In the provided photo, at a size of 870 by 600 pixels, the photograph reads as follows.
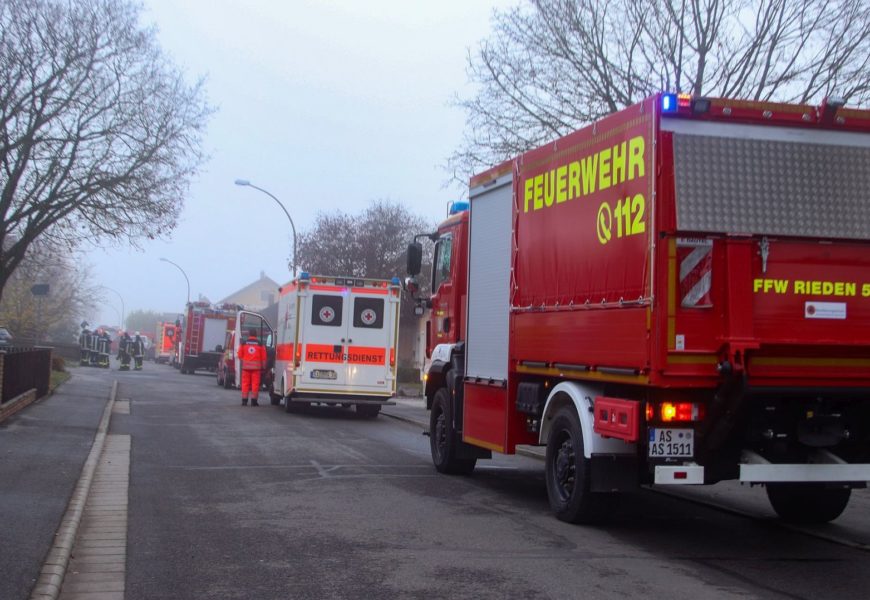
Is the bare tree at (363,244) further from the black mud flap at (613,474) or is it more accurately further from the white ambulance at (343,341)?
the black mud flap at (613,474)

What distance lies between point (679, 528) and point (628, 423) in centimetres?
192

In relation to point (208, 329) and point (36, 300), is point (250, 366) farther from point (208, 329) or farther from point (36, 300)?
point (36, 300)

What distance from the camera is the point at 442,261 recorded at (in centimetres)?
1292

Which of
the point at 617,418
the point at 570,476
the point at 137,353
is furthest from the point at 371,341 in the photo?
the point at 137,353

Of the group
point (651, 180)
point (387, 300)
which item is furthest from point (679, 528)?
point (387, 300)

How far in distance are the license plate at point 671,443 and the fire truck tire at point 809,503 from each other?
1871 millimetres

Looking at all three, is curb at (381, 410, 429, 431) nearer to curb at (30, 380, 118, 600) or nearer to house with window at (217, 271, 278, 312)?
curb at (30, 380, 118, 600)

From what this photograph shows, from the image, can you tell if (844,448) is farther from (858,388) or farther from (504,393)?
(504,393)

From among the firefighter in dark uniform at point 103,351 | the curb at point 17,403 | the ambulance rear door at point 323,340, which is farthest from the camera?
the firefighter in dark uniform at point 103,351

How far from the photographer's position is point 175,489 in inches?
416

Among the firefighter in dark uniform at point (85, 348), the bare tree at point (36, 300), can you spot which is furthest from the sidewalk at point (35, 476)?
the firefighter in dark uniform at point (85, 348)

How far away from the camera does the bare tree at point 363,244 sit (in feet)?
157

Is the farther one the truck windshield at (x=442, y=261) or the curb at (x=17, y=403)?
the curb at (x=17, y=403)

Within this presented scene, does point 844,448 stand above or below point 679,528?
above
